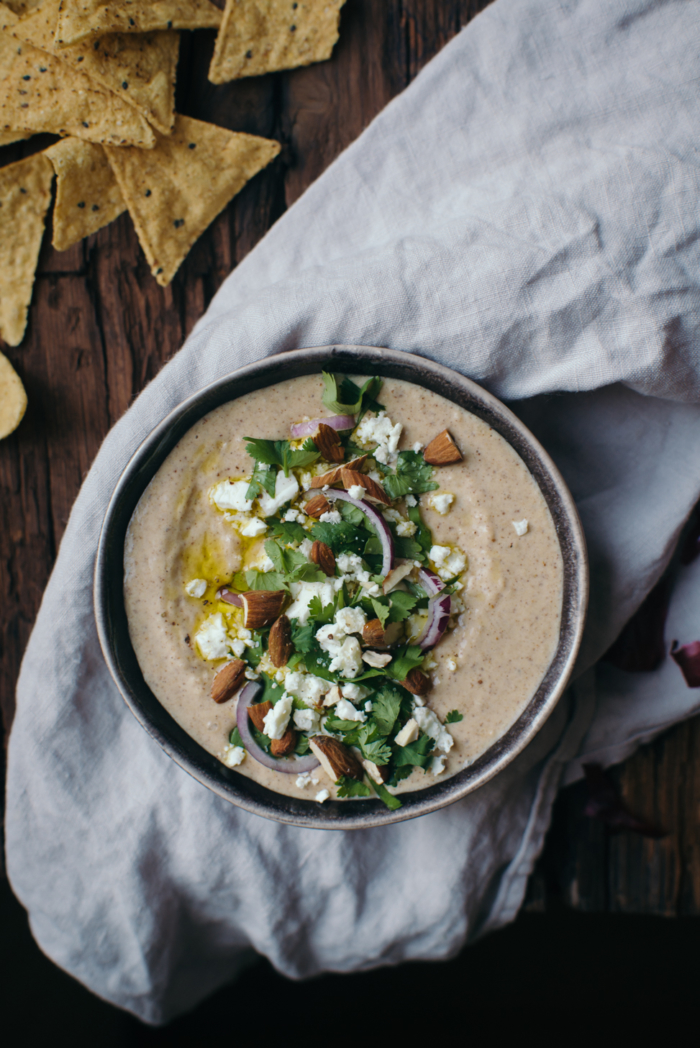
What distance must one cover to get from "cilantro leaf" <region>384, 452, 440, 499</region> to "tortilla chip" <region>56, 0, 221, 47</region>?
55.2 inches

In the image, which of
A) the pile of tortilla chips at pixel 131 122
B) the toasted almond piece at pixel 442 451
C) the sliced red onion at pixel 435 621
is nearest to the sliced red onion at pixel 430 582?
the sliced red onion at pixel 435 621

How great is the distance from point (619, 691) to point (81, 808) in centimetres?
163

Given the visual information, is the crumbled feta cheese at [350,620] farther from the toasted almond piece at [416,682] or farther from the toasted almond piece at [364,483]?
the toasted almond piece at [364,483]

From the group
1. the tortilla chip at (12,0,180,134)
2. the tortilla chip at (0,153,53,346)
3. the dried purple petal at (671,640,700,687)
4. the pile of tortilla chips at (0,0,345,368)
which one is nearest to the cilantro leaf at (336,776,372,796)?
the dried purple petal at (671,640,700,687)

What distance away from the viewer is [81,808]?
209cm

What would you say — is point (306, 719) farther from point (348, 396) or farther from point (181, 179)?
point (181, 179)

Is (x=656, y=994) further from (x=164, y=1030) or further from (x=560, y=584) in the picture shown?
(x=560, y=584)

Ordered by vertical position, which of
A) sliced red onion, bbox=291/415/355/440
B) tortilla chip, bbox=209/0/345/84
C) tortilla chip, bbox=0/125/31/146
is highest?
tortilla chip, bbox=209/0/345/84

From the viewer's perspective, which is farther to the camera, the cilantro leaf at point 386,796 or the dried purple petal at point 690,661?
the dried purple petal at point 690,661

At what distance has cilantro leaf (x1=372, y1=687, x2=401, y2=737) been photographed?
1.72m

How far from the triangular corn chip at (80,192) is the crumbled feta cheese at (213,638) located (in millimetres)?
1247

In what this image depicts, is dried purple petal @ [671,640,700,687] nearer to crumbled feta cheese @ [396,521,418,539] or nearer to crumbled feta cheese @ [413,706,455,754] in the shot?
crumbled feta cheese @ [413,706,455,754]

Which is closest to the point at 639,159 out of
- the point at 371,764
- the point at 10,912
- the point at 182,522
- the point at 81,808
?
the point at 182,522

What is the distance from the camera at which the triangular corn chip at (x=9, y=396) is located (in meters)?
2.14
